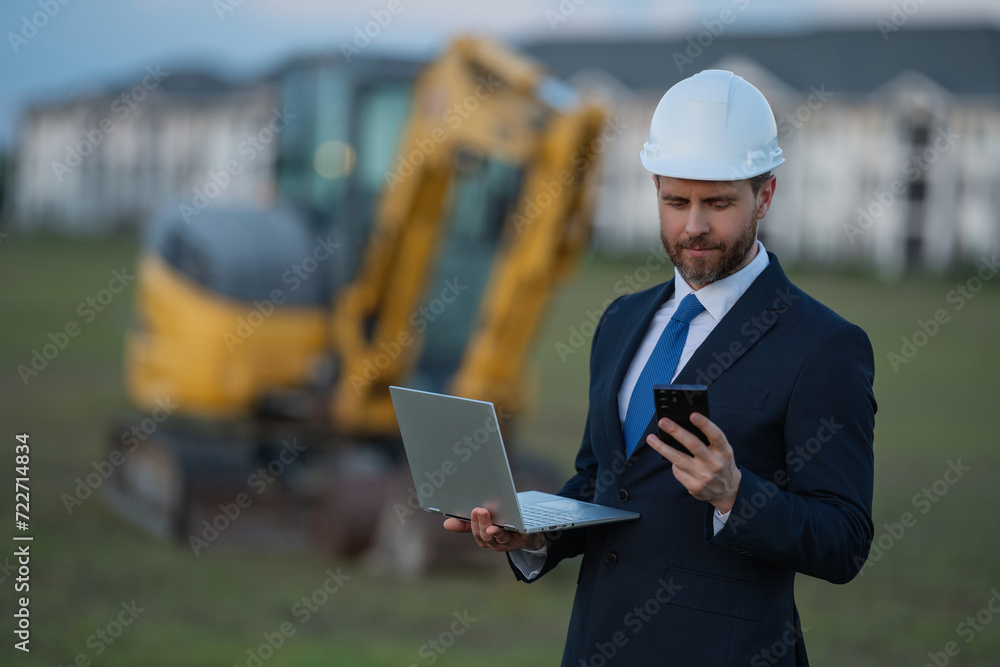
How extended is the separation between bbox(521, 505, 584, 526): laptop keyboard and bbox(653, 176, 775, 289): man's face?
531 millimetres

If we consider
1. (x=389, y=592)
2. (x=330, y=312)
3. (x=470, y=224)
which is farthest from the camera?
(x=330, y=312)

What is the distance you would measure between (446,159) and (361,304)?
133 cm

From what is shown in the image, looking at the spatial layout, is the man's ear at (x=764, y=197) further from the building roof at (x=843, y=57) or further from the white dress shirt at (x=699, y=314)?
the building roof at (x=843, y=57)

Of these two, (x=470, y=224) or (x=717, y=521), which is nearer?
(x=717, y=521)

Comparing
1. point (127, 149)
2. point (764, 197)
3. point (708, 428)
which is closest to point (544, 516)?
point (708, 428)

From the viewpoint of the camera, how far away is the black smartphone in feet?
5.82

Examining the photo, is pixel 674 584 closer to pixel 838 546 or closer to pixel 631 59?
pixel 838 546

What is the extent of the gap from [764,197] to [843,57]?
1748 inches

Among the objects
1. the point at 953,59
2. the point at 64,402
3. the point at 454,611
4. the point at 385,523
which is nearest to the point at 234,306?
the point at 385,523

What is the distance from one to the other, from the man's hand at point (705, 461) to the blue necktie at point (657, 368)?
0.34 meters

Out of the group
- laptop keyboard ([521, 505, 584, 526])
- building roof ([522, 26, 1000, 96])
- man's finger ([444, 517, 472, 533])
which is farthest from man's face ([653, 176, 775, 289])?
building roof ([522, 26, 1000, 96])

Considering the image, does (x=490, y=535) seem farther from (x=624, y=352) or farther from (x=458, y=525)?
(x=624, y=352)

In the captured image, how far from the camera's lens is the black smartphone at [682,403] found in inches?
69.8

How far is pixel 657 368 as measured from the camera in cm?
225
